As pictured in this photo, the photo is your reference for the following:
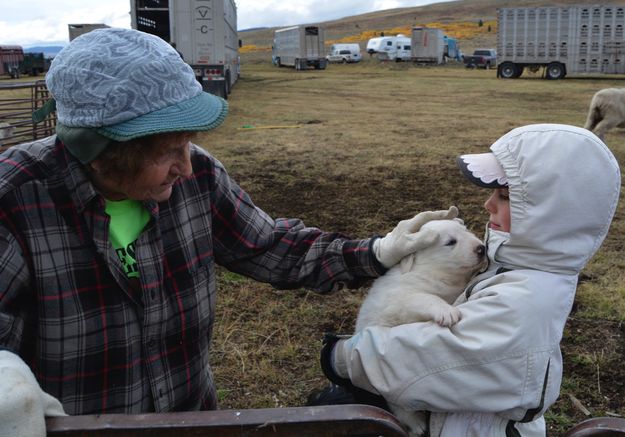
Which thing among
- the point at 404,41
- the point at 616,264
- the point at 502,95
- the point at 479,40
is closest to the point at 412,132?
the point at 616,264

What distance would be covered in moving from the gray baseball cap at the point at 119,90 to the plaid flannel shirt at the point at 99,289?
16cm

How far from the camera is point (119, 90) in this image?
4.66ft

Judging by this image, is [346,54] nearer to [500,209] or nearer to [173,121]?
[500,209]

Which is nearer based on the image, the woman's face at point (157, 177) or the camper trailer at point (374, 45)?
the woman's face at point (157, 177)

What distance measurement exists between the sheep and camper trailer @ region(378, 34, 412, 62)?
36.3m

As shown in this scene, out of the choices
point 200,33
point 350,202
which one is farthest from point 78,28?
point 350,202

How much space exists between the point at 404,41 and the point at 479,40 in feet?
66.3

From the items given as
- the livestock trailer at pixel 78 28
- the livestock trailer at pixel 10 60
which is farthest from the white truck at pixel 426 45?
the livestock trailer at pixel 78 28

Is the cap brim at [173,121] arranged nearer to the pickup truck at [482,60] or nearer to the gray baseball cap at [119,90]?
the gray baseball cap at [119,90]

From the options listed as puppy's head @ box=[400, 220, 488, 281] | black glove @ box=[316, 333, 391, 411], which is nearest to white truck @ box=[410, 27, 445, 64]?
puppy's head @ box=[400, 220, 488, 281]

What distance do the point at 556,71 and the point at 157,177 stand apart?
29363mm

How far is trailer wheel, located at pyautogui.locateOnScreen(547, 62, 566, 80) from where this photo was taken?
1096 inches

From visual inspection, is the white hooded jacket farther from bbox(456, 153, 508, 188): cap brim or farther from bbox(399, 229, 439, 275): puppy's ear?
bbox(399, 229, 439, 275): puppy's ear

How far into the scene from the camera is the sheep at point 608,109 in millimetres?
10320
